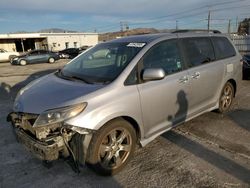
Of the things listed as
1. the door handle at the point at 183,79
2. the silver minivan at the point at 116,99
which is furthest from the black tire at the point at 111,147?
the door handle at the point at 183,79

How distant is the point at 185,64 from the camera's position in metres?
4.29

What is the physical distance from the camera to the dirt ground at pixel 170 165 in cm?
326

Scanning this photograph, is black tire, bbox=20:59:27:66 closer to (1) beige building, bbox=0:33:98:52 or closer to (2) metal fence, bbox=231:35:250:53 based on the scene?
(1) beige building, bbox=0:33:98:52

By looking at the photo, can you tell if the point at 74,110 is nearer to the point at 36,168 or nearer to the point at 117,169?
the point at 117,169

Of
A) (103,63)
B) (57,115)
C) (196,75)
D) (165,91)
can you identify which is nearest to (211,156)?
(165,91)

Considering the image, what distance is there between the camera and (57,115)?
296cm

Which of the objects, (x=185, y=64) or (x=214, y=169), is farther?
(x=185, y=64)

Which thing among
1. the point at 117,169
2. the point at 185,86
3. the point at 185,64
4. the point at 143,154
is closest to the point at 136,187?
the point at 117,169

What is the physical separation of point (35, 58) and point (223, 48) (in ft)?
79.1

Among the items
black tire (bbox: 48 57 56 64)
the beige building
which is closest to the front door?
black tire (bbox: 48 57 56 64)

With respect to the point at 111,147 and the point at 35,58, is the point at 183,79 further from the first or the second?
the point at 35,58

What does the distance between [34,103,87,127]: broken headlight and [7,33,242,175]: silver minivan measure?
0.01 m

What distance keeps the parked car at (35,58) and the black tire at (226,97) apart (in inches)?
915

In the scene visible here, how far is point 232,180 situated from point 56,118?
2280 mm
